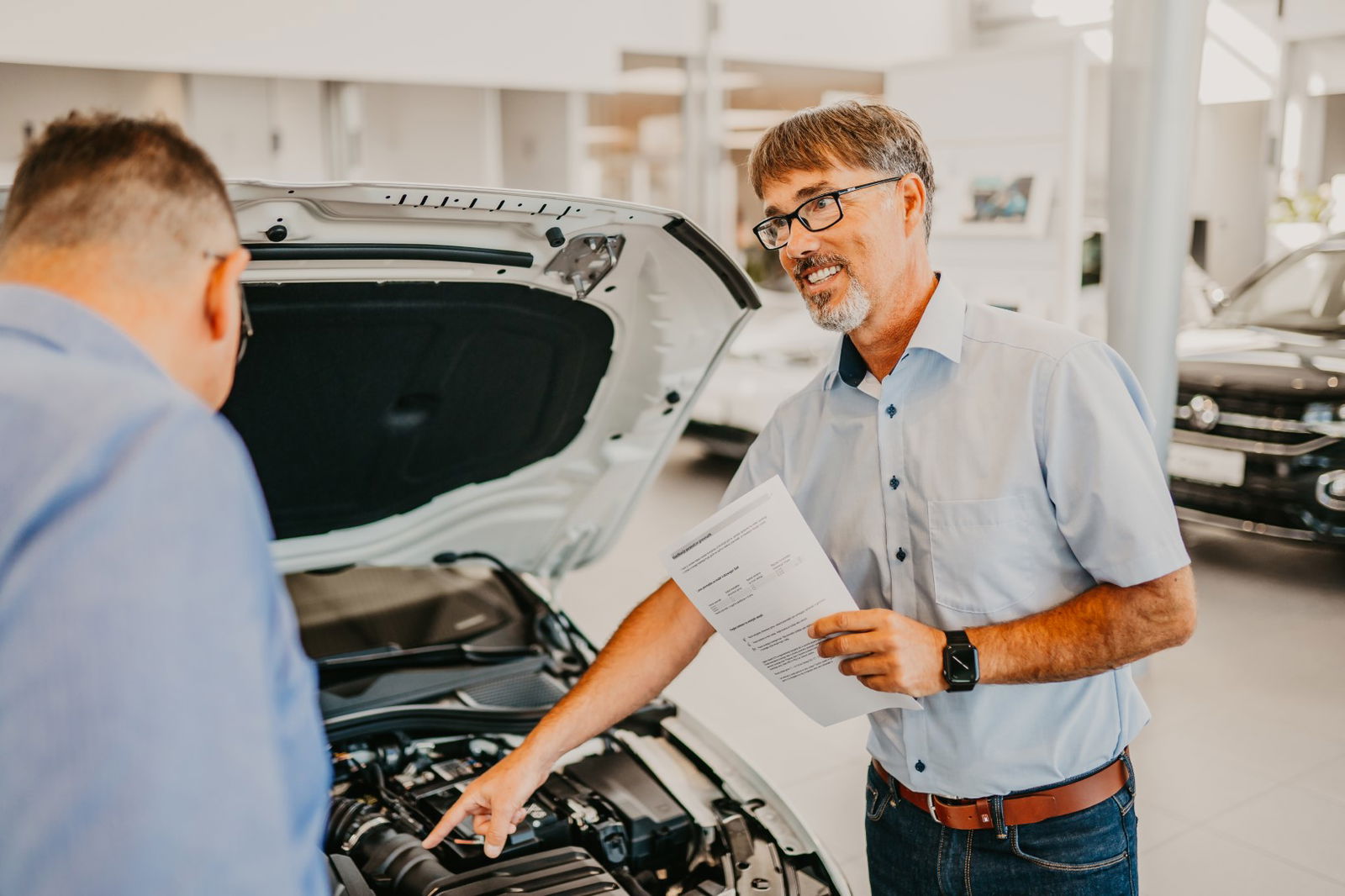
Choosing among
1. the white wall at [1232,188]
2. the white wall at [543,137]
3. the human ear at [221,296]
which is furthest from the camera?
the white wall at [1232,188]

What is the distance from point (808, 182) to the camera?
148cm

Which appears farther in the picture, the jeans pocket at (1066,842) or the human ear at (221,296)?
the jeans pocket at (1066,842)

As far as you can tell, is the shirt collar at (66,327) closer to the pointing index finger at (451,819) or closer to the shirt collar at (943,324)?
the pointing index finger at (451,819)

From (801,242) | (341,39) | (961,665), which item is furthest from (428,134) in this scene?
(961,665)

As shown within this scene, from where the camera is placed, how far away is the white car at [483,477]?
1.63 metres

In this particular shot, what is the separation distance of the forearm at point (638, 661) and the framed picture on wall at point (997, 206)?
4.37 metres

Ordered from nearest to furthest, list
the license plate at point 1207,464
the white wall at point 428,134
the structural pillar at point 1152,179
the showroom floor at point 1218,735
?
1. the showroom floor at point 1218,735
2. the structural pillar at point 1152,179
3. the license plate at point 1207,464
4. the white wall at point 428,134

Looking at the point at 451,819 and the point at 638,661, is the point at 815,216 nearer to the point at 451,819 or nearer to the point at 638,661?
the point at 638,661

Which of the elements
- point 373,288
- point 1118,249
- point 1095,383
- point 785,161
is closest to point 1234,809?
point 1118,249

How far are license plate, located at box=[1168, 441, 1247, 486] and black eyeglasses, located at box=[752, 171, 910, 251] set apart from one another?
343 centimetres

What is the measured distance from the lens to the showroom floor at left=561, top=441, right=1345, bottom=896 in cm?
272

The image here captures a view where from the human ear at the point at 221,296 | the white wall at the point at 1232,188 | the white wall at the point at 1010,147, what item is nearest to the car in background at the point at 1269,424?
the white wall at the point at 1010,147

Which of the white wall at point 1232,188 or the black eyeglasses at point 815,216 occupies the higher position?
the white wall at point 1232,188

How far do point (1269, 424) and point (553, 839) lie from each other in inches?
149
